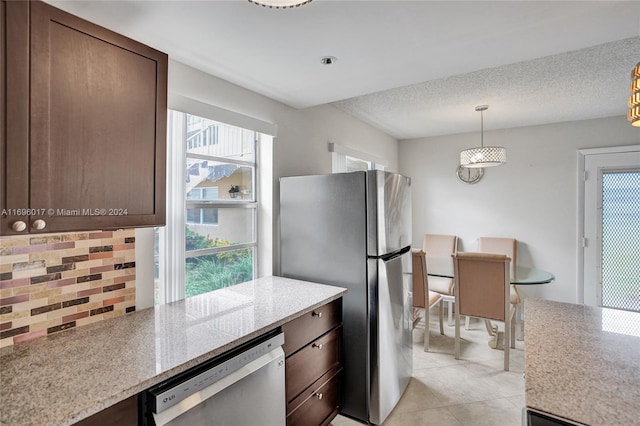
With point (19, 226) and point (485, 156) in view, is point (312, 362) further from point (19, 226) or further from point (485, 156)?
point (485, 156)

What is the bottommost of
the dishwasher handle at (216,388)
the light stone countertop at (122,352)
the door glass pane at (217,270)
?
the dishwasher handle at (216,388)

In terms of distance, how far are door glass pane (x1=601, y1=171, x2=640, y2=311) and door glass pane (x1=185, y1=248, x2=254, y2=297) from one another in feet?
13.3

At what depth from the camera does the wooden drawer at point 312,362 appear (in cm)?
167

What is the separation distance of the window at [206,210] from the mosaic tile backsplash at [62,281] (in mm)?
258

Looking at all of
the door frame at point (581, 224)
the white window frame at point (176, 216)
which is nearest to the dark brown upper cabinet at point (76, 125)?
the white window frame at point (176, 216)

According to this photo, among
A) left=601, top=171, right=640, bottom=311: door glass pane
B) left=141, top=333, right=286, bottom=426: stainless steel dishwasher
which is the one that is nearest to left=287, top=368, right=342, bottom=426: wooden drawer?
left=141, top=333, right=286, bottom=426: stainless steel dishwasher

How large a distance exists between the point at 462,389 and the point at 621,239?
2.78 m

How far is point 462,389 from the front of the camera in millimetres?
2514

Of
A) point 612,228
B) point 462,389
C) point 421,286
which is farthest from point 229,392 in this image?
point 612,228

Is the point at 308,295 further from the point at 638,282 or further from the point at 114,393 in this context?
the point at 638,282

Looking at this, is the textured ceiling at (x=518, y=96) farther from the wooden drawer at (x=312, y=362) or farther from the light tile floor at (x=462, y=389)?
the light tile floor at (x=462, y=389)

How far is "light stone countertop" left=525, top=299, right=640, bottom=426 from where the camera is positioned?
85 centimetres

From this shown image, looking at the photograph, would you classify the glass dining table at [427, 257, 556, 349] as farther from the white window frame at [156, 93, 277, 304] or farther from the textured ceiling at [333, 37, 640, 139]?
the white window frame at [156, 93, 277, 304]

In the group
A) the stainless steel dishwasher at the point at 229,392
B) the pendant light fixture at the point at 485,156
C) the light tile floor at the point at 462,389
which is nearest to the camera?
the stainless steel dishwasher at the point at 229,392
